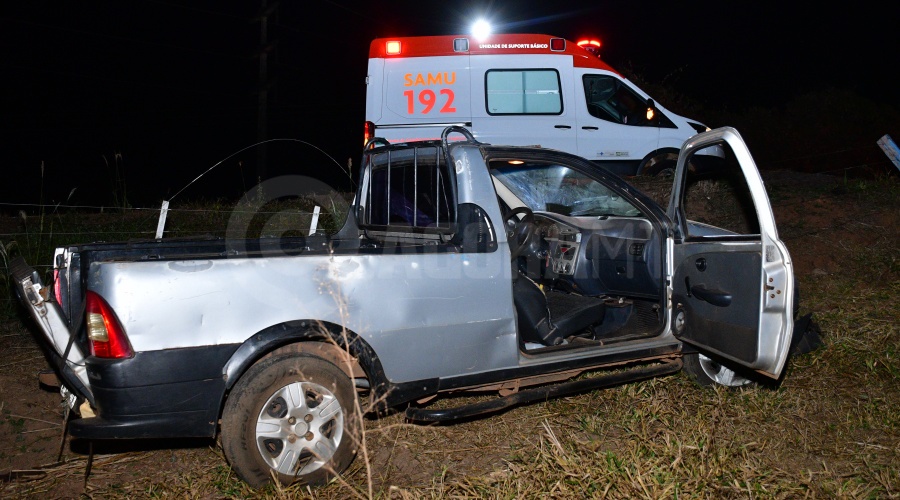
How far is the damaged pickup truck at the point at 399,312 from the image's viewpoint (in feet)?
10.6

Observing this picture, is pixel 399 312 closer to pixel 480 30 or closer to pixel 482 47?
pixel 482 47

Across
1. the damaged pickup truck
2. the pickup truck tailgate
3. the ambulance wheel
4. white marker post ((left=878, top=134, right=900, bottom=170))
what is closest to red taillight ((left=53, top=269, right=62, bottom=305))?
the damaged pickup truck

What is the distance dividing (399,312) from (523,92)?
23.3 feet

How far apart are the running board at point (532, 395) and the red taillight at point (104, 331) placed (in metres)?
1.45

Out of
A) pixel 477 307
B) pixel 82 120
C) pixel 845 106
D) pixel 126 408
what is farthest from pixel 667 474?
pixel 82 120

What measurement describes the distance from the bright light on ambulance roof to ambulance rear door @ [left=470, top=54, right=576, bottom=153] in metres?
0.33

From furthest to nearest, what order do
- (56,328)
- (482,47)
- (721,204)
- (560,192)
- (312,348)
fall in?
(482,47) < (721,204) < (560,192) < (312,348) < (56,328)

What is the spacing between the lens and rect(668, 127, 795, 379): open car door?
3773mm

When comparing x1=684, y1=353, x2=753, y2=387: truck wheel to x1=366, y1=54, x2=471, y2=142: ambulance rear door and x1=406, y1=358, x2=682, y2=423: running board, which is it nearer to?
x1=406, y1=358, x2=682, y2=423: running board

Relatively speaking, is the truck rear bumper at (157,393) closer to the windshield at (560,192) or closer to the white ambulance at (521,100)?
the windshield at (560,192)

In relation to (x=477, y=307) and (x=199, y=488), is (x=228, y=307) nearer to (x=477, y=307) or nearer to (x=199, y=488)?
(x=199, y=488)

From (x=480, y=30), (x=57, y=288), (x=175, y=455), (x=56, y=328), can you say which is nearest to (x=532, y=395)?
(x=175, y=455)

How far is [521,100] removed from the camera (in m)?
10.1

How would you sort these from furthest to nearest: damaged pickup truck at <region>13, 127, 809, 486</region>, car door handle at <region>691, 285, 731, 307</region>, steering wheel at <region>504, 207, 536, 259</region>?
steering wheel at <region>504, 207, 536, 259</region>, car door handle at <region>691, 285, 731, 307</region>, damaged pickup truck at <region>13, 127, 809, 486</region>
